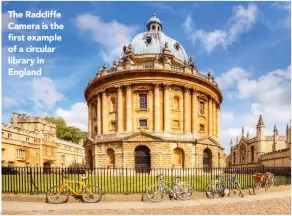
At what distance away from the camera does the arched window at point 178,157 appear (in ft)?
110

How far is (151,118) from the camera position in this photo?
111 ft

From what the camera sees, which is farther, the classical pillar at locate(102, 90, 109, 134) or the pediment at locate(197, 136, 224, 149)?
the classical pillar at locate(102, 90, 109, 134)

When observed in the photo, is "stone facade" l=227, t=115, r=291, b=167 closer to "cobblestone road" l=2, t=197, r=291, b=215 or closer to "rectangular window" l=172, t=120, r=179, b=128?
"rectangular window" l=172, t=120, r=179, b=128

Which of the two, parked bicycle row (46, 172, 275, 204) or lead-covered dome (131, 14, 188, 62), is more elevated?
lead-covered dome (131, 14, 188, 62)

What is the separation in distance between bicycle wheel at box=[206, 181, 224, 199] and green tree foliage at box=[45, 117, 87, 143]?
228ft

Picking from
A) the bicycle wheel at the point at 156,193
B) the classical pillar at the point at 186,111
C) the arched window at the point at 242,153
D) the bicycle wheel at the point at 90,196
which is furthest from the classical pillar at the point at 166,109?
the arched window at the point at 242,153

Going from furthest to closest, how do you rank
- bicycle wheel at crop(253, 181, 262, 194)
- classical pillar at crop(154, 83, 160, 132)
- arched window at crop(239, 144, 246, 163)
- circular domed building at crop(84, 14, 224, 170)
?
1. arched window at crop(239, 144, 246, 163)
2. classical pillar at crop(154, 83, 160, 132)
3. circular domed building at crop(84, 14, 224, 170)
4. bicycle wheel at crop(253, 181, 262, 194)

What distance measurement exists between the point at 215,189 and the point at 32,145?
148 feet

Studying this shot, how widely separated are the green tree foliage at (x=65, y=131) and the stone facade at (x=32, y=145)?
10.8 meters

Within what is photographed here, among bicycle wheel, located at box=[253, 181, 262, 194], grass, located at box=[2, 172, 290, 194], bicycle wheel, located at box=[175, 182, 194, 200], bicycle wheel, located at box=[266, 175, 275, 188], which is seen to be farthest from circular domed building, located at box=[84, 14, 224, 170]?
bicycle wheel, located at box=[175, 182, 194, 200]

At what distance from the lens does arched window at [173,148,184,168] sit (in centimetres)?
3362

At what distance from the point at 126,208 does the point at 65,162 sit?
5719 centimetres

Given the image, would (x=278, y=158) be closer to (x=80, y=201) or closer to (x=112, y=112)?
(x=112, y=112)

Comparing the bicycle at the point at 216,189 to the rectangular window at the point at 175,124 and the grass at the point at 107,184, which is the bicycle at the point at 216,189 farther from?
the rectangular window at the point at 175,124
